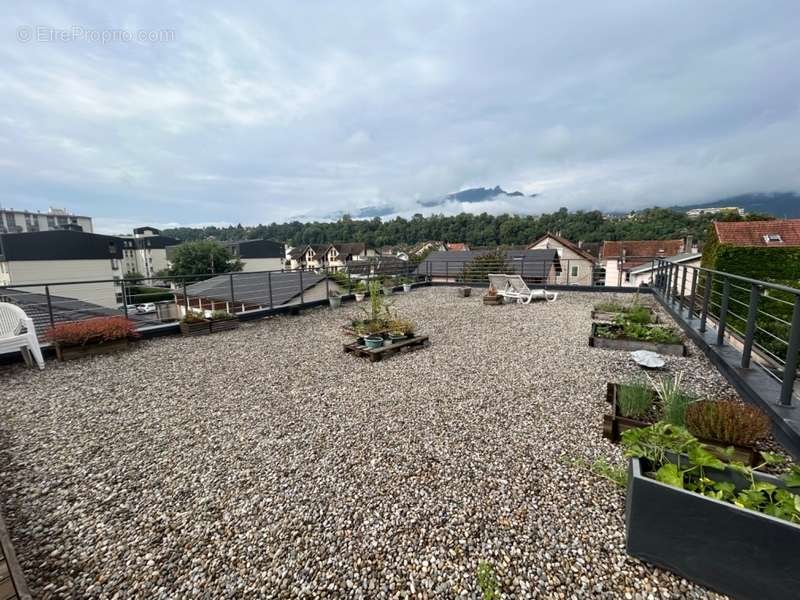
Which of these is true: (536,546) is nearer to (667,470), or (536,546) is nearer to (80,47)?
(667,470)

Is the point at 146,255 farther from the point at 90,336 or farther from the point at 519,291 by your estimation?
the point at 519,291

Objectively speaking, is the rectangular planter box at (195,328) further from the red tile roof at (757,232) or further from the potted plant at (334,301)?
the red tile roof at (757,232)

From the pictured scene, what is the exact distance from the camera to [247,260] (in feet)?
152

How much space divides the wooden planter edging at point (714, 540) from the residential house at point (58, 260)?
3060 centimetres

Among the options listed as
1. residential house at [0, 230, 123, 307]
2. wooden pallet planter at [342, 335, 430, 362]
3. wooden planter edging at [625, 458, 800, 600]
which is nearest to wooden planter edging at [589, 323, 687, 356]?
wooden pallet planter at [342, 335, 430, 362]

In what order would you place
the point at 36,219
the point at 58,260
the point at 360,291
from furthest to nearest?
1. the point at 36,219
2. the point at 58,260
3. the point at 360,291

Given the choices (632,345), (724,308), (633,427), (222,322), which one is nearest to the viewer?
(633,427)

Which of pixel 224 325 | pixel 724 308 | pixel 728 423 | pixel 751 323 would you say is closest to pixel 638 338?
pixel 724 308

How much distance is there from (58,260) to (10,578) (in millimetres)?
37229

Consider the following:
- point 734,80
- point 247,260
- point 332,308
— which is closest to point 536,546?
point 332,308

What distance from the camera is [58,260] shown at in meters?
27.2

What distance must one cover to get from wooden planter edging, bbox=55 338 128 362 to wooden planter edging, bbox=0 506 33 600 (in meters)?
4.01

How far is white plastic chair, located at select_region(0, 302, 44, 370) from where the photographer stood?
399 cm

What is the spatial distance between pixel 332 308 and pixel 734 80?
10689 mm
